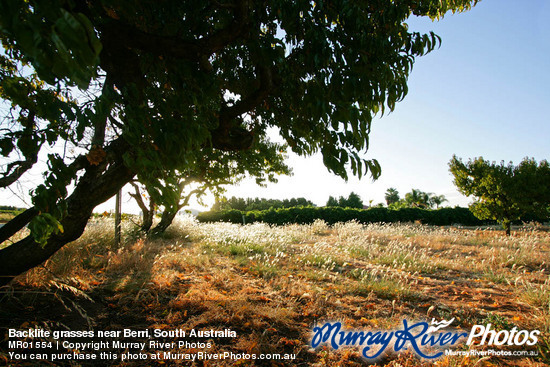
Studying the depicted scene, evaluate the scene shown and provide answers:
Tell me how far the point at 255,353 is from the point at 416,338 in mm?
1754

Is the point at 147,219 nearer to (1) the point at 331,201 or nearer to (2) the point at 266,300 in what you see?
(2) the point at 266,300

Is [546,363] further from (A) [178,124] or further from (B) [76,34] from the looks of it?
(B) [76,34]

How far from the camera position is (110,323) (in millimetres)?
2990

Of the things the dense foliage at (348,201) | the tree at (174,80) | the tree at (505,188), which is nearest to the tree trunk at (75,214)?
the tree at (174,80)

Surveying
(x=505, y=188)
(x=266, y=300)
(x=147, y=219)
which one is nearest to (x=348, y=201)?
(x=505, y=188)

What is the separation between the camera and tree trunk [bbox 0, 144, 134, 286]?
2.97m

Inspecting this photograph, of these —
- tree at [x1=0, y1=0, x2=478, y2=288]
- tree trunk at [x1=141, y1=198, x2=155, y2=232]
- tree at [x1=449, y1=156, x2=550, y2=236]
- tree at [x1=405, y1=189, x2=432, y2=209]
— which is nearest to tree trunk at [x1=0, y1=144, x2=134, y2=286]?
tree at [x1=0, y1=0, x2=478, y2=288]

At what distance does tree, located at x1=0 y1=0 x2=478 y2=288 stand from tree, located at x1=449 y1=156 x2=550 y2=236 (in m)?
13.9

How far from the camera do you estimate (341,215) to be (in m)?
22.0

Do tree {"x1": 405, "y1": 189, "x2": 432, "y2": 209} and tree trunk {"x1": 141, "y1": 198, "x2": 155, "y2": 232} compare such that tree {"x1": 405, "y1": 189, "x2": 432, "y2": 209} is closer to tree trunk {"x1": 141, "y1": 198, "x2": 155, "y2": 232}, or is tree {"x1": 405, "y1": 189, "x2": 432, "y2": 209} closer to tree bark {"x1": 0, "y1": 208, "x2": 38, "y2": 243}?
tree trunk {"x1": 141, "y1": 198, "x2": 155, "y2": 232}

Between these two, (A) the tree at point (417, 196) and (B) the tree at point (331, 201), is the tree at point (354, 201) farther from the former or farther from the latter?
(A) the tree at point (417, 196)

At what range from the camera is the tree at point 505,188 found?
1330 cm

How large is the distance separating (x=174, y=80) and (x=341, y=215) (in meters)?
20.9

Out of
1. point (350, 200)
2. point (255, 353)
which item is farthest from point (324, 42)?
point (350, 200)
